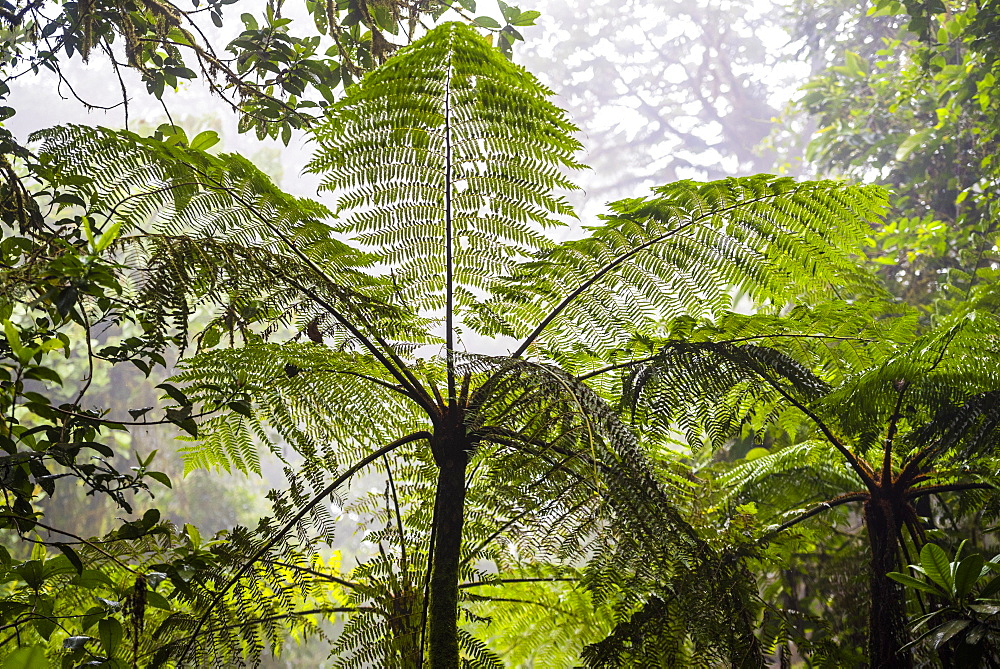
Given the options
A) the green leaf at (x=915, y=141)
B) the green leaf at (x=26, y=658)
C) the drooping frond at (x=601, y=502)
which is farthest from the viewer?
the green leaf at (x=915, y=141)

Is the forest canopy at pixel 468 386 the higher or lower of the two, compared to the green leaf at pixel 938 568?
higher

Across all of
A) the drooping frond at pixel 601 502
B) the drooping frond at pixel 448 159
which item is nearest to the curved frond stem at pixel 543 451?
the drooping frond at pixel 601 502

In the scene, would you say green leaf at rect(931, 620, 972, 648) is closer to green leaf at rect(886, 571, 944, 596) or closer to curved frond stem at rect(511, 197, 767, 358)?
Answer: green leaf at rect(886, 571, 944, 596)

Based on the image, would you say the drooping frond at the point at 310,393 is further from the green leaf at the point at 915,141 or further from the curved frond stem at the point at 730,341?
the green leaf at the point at 915,141

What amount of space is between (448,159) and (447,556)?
0.78 m

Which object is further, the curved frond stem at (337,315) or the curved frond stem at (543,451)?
the curved frond stem at (337,315)

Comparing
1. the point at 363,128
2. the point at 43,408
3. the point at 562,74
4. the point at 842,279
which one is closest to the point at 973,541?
the point at 842,279

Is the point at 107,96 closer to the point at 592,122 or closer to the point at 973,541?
the point at 592,122

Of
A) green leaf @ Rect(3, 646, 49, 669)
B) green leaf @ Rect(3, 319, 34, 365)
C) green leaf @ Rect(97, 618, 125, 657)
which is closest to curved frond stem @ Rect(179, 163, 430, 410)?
green leaf @ Rect(3, 319, 34, 365)

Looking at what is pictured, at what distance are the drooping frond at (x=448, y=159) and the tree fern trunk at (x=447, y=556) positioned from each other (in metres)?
0.40

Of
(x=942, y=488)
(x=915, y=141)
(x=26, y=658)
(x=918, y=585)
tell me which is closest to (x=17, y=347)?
(x=26, y=658)

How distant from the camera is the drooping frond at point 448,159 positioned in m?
1.32

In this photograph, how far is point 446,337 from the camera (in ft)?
4.38

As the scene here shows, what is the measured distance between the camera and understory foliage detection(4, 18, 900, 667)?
1017 mm
